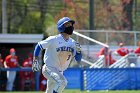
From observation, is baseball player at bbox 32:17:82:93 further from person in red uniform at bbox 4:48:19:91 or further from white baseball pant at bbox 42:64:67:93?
person in red uniform at bbox 4:48:19:91

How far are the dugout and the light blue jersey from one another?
46.1 feet

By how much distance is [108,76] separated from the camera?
21.1 m

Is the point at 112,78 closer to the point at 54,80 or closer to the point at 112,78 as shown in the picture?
the point at 112,78

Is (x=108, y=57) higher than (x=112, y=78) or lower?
higher

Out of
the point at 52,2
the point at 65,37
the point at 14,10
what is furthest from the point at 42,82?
the point at 52,2

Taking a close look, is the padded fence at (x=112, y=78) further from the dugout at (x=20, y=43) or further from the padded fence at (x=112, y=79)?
the dugout at (x=20, y=43)

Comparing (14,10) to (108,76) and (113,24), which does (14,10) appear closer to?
(113,24)

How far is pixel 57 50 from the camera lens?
11.0 m

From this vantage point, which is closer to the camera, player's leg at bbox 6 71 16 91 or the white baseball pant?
the white baseball pant

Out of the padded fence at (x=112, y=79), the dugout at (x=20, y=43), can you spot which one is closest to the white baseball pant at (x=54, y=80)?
the padded fence at (x=112, y=79)

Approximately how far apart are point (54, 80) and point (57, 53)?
0.58 m

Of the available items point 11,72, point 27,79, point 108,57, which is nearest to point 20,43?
→ point 27,79

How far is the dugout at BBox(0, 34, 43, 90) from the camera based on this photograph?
992 inches

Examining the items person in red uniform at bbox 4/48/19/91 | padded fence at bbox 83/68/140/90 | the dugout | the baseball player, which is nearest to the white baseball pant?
the baseball player
